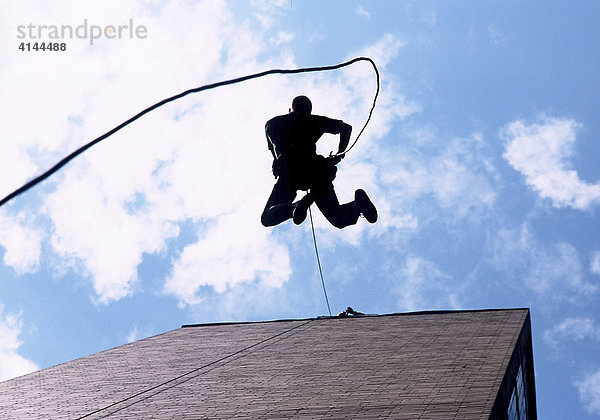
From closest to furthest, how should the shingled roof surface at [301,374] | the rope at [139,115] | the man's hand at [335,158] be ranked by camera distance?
the rope at [139,115] < the man's hand at [335,158] < the shingled roof surface at [301,374]

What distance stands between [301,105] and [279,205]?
1.16 meters

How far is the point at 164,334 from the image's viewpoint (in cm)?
2123

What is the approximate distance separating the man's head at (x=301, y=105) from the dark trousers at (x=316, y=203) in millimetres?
770

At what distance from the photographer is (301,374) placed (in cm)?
1358

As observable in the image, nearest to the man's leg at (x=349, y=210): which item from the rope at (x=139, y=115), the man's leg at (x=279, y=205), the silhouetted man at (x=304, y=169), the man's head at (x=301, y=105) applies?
the silhouetted man at (x=304, y=169)

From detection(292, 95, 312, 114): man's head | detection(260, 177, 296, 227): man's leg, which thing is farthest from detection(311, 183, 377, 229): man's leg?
detection(292, 95, 312, 114): man's head

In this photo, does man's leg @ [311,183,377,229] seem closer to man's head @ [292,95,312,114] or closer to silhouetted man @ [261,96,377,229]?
silhouetted man @ [261,96,377,229]

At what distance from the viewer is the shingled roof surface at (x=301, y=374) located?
11250 millimetres

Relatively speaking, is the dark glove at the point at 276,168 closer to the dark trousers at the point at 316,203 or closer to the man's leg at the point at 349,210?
the dark trousers at the point at 316,203

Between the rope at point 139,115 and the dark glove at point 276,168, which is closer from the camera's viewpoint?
the rope at point 139,115

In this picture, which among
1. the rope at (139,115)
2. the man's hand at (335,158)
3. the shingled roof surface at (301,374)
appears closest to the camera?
the rope at (139,115)

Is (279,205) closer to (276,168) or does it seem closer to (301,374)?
(276,168)

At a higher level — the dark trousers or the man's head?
the man's head

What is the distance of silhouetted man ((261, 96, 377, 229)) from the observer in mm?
9047
